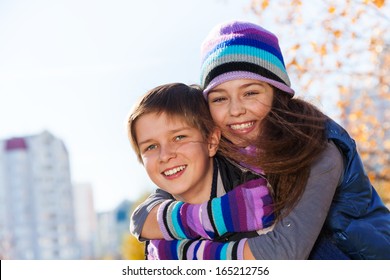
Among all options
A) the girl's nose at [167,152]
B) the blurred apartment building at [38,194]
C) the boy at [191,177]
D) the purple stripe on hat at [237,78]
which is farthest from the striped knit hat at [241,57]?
the blurred apartment building at [38,194]

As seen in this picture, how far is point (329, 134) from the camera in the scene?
8.66ft

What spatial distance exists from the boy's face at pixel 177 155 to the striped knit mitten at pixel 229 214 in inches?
5.5

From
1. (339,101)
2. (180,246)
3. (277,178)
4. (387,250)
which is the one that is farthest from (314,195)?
(339,101)

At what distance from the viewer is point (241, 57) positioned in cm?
279

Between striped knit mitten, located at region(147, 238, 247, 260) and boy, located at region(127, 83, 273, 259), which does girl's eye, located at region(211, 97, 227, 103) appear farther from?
striped knit mitten, located at region(147, 238, 247, 260)

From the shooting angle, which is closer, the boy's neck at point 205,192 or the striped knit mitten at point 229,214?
the striped knit mitten at point 229,214

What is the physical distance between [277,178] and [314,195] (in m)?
0.17

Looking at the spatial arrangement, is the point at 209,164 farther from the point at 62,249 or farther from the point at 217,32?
the point at 62,249

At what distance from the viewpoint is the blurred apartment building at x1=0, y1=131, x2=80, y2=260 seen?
55594 mm

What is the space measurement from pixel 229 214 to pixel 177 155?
33cm

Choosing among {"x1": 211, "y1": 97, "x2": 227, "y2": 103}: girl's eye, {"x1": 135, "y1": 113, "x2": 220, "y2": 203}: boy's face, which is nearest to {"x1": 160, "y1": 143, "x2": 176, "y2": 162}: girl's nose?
{"x1": 135, "y1": 113, "x2": 220, "y2": 203}: boy's face

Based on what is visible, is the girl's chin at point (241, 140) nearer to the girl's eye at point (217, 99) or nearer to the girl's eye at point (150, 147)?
the girl's eye at point (217, 99)

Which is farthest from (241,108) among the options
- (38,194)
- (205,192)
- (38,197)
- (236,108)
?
(38,194)

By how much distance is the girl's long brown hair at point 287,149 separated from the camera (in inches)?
101
